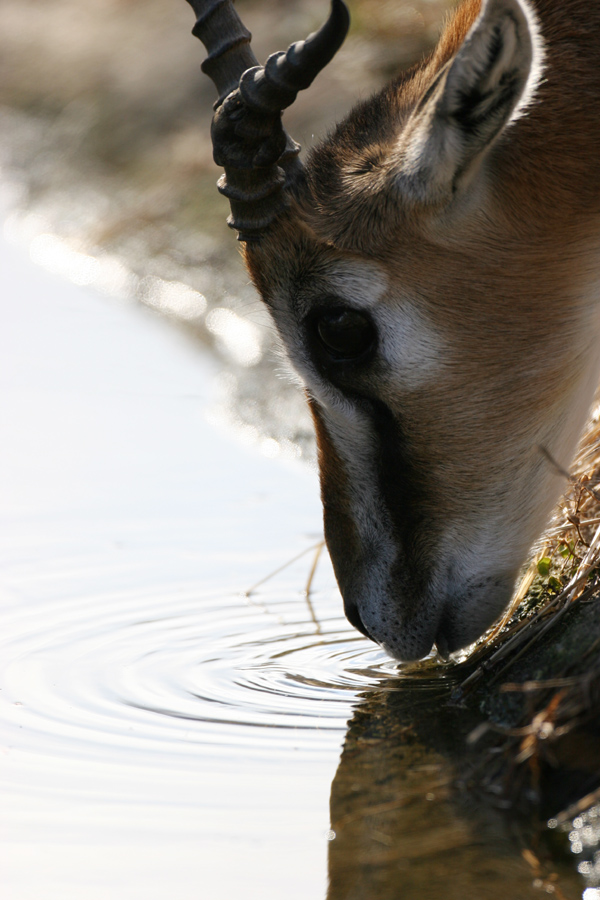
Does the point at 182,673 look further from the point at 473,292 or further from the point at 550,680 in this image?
the point at 473,292

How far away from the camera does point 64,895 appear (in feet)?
8.66

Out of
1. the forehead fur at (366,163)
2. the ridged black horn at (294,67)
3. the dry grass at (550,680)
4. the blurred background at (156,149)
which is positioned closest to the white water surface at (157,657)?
the dry grass at (550,680)

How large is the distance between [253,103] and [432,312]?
829 millimetres

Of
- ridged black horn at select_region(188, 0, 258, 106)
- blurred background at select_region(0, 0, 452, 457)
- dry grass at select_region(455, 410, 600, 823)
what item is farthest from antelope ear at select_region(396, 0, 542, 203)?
blurred background at select_region(0, 0, 452, 457)

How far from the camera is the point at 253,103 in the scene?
138 inches

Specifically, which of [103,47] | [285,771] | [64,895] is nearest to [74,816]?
[64,895]

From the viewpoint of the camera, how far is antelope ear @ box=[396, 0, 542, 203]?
311 cm

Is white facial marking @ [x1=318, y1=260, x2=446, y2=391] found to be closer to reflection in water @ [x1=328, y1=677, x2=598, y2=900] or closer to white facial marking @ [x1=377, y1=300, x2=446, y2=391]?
white facial marking @ [x1=377, y1=300, x2=446, y2=391]

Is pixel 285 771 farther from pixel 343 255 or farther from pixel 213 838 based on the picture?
pixel 343 255

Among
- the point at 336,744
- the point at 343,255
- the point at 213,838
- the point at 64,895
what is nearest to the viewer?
the point at 64,895

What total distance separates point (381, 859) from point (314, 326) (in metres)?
1.66

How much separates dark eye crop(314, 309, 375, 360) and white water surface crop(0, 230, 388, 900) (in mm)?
1105

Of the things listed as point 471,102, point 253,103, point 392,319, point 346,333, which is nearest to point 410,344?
point 392,319

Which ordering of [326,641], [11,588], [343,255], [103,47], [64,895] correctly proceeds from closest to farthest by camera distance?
→ [64,895] < [343,255] < [326,641] < [11,588] < [103,47]
